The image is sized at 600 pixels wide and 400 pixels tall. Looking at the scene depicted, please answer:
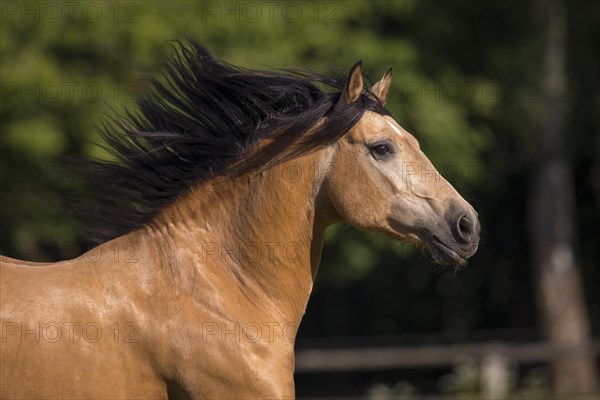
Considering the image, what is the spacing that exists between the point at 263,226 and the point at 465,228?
3.02 feet

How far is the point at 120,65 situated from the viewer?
12.6 meters

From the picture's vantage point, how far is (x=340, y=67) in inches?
420

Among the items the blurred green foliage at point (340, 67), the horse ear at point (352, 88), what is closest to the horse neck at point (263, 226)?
the horse ear at point (352, 88)

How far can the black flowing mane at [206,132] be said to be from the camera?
456 centimetres

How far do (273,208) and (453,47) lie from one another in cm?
1102

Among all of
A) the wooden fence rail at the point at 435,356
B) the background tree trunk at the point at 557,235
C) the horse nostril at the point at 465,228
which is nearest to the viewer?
the horse nostril at the point at 465,228

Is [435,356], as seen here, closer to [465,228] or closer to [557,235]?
[557,235]

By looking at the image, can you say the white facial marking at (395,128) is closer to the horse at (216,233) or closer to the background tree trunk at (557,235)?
the horse at (216,233)

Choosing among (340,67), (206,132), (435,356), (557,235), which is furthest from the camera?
(557,235)

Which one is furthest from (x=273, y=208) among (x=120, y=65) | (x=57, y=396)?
(x=120, y=65)

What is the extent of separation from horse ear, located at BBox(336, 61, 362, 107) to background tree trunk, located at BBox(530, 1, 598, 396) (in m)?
10.2

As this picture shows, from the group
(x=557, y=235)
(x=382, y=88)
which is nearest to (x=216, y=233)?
(x=382, y=88)

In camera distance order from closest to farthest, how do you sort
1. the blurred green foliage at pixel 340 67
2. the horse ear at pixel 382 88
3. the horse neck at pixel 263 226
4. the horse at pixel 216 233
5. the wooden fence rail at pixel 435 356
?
1. the horse at pixel 216 233
2. the horse neck at pixel 263 226
3. the horse ear at pixel 382 88
4. the blurred green foliage at pixel 340 67
5. the wooden fence rail at pixel 435 356

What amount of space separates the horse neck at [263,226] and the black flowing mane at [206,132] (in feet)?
0.26
